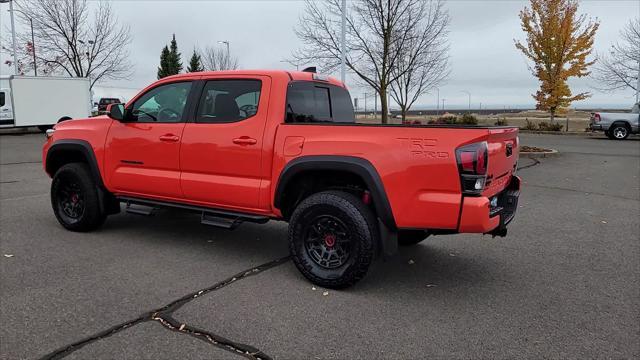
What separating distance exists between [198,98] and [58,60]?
32443mm

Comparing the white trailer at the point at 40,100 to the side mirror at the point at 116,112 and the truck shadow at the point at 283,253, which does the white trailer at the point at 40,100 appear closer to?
the truck shadow at the point at 283,253

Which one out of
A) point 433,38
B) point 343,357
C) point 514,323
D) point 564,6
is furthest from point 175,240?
point 564,6

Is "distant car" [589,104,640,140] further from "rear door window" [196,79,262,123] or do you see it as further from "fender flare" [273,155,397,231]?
"fender flare" [273,155,397,231]

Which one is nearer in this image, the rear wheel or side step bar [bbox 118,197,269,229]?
side step bar [bbox 118,197,269,229]

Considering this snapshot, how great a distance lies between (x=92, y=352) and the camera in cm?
297

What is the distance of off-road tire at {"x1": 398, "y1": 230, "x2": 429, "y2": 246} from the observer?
480 cm

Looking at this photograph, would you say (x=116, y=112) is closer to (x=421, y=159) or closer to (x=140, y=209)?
(x=140, y=209)

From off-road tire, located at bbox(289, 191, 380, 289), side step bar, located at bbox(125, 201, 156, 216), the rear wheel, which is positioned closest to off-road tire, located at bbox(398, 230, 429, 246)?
off-road tire, located at bbox(289, 191, 380, 289)

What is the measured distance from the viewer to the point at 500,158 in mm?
3824

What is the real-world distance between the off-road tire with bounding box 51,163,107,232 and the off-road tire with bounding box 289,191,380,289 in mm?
2725

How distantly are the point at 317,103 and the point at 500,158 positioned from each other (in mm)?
1938

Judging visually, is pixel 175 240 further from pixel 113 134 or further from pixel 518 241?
pixel 518 241

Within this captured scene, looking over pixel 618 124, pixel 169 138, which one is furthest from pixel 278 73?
pixel 618 124

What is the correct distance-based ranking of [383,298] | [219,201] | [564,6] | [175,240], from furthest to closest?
[564,6] < [175,240] < [219,201] < [383,298]
